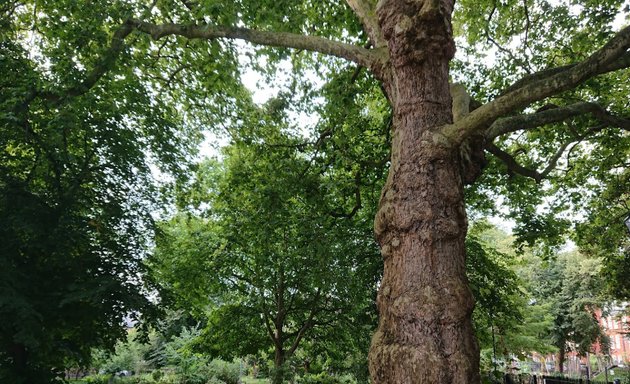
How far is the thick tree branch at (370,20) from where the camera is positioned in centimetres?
457

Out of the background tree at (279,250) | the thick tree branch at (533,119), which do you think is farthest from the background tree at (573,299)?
the thick tree branch at (533,119)

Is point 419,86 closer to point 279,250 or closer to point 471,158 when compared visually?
point 471,158

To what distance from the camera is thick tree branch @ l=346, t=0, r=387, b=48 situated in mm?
4566

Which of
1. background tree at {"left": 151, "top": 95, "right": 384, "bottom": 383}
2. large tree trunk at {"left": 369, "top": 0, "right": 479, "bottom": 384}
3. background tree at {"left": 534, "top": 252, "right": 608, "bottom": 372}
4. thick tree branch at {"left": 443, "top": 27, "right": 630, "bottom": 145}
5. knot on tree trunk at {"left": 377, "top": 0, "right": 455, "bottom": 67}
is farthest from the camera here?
background tree at {"left": 534, "top": 252, "right": 608, "bottom": 372}

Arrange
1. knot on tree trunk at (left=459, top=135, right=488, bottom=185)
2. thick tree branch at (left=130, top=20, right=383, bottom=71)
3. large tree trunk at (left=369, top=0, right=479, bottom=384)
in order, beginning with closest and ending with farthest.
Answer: large tree trunk at (left=369, top=0, right=479, bottom=384)
knot on tree trunk at (left=459, top=135, right=488, bottom=185)
thick tree branch at (left=130, top=20, right=383, bottom=71)

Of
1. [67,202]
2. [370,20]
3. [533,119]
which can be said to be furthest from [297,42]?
[67,202]

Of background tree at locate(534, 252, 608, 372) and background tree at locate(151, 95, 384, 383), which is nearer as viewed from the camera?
background tree at locate(151, 95, 384, 383)

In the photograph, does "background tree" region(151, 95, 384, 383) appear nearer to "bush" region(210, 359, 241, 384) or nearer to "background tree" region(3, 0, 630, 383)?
"background tree" region(3, 0, 630, 383)

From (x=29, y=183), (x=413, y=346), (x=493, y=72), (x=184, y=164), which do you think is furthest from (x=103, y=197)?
(x=493, y=72)

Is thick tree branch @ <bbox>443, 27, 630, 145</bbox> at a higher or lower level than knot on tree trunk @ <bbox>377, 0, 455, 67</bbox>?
lower

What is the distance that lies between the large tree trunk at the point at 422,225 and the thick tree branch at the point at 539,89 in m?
0.19

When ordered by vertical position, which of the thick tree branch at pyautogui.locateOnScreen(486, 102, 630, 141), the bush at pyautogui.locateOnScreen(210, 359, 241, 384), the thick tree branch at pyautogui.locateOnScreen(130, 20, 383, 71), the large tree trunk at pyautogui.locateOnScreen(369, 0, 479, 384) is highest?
the thick tree branch at pyautogui.locateOnScreen(130, 20, 383, 71)

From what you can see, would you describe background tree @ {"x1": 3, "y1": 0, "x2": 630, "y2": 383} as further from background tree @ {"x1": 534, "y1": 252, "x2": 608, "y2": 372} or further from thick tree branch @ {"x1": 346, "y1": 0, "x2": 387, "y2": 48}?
background tree @ {"x1": 534, "y1": 252, "x2": 608, "y2": 372}

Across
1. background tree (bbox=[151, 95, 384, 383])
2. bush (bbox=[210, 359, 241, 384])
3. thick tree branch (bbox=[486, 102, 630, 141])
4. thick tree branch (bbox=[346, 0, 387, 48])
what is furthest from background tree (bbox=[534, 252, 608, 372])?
thick tree branch (bbox=[346, 0, 387, 48])
